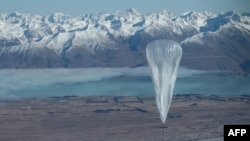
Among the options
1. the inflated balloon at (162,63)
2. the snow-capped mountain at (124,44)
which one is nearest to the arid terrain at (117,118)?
the inflated balloon at (162,63)

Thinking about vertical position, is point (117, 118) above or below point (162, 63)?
below

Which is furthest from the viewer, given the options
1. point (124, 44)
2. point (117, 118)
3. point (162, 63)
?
point (124, 44)

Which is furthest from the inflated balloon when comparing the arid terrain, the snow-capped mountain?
the snow-capped mountain

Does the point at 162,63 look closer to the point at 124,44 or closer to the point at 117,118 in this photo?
the point at 117,118

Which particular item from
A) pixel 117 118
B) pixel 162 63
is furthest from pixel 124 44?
pixel 162 63

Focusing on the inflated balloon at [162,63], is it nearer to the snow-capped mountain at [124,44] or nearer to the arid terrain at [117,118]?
the arid terrain at [117,118]

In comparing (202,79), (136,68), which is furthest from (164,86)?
(136,68)
